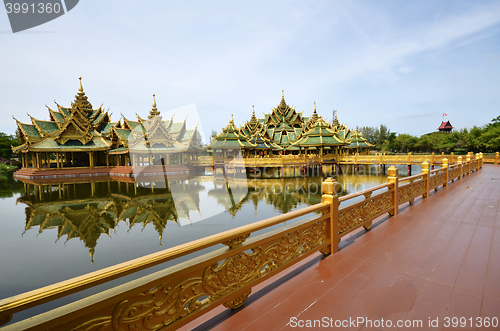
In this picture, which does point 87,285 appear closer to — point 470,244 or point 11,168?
point 470,244

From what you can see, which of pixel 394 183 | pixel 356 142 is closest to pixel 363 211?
pixel 394 183

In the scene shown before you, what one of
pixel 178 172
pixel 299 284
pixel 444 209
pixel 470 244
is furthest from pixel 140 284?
pixel 178 172

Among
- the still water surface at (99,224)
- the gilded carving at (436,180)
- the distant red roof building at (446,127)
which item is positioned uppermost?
the distant red roof building at (446,127)

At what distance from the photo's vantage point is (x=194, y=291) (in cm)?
210

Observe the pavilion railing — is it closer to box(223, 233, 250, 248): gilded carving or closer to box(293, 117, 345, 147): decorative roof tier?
box(223, 233, 250, 248): gilded carving

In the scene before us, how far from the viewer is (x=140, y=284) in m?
1.76

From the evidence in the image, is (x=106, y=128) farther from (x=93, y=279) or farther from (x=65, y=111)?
(x=93, y=279)

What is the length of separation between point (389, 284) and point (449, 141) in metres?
58.6

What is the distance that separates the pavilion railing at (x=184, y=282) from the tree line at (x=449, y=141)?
4511 cm

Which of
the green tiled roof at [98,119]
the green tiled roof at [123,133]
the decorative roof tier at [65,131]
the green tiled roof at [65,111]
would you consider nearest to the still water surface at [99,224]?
the decorative roof tier at [65,131]

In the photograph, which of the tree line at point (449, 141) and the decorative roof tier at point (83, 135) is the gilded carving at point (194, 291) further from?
the tree line at point (449, 141)

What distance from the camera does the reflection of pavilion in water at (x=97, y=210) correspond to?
9172 mm

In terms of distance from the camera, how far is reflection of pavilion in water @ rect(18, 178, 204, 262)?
30.1 ft

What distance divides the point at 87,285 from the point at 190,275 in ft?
2.61
